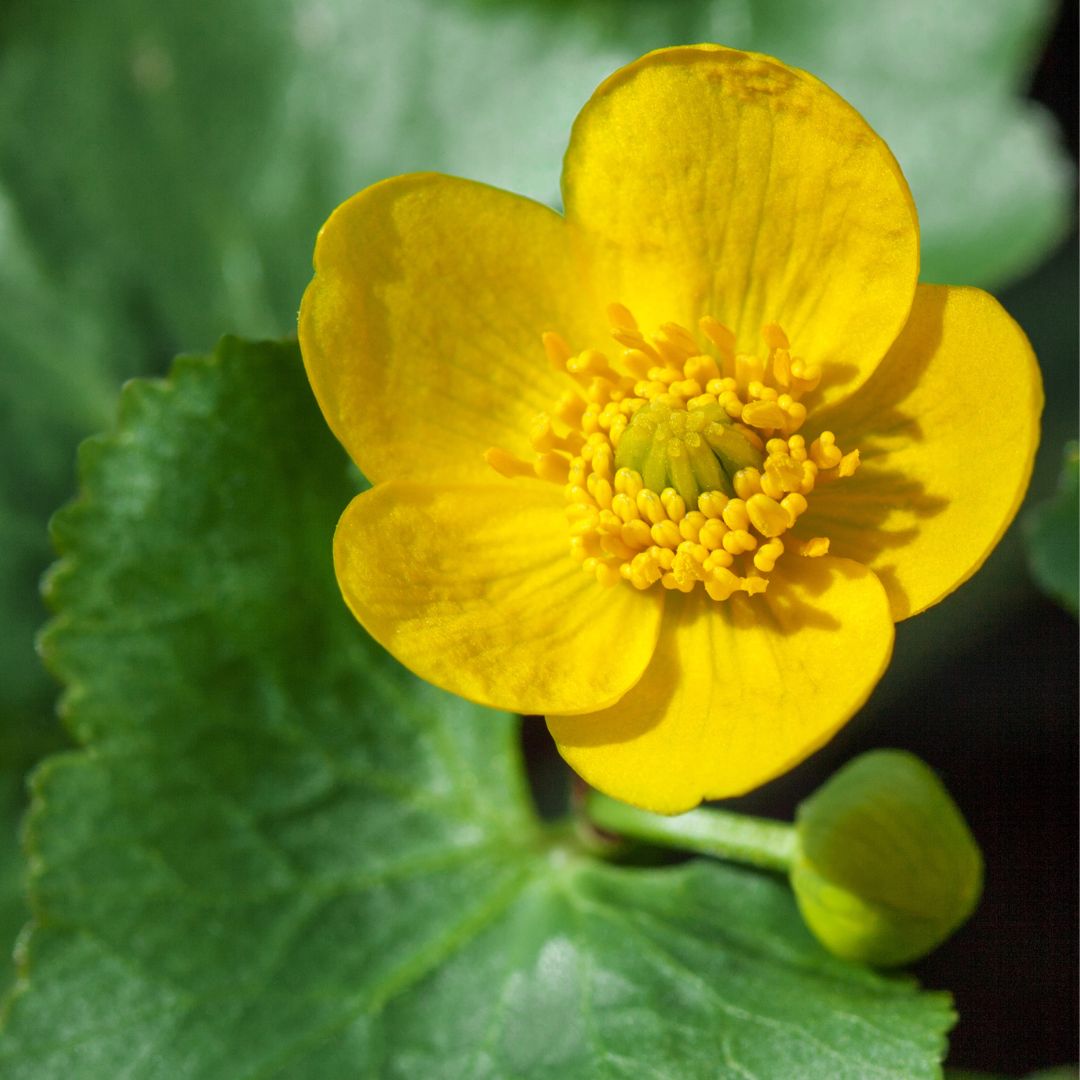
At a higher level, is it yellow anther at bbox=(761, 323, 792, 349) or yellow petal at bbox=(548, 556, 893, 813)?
yellow anther at bbox=(761, 323, 792, 349)

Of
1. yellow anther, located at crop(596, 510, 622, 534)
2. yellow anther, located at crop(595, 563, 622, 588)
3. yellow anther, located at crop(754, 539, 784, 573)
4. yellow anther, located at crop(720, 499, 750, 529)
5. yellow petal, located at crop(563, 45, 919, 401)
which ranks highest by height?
yellow petal, located at crop(563, 45, 919, 401)

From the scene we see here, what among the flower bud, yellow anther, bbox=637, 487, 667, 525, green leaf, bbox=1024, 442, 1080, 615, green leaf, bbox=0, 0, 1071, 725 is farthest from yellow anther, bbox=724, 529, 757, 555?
green leaf, bbox=0, 0, 1071, 725

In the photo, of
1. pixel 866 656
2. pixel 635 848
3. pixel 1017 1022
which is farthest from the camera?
pixel 1017 1022

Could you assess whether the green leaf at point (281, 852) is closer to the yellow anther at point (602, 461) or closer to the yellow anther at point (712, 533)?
the yellow anther at point (602, 461)

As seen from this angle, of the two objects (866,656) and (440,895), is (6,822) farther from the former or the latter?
(866,656)

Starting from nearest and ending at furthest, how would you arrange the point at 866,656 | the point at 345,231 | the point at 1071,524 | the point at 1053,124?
the point at 866,656 < the point at 345,231 < the point at 1071,524 < the point at 1053,124

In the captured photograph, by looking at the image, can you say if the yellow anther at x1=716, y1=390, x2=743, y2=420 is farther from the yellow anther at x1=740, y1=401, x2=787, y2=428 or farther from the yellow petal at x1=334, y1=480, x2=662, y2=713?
the yellow petal at x1=334, y1=480, x2=662, y2=713

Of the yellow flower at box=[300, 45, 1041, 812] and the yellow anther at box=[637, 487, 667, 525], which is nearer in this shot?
the yellow flower at box=[300, 45, 1041, 812]

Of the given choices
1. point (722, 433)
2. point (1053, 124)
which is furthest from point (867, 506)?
point (1053, 124)
